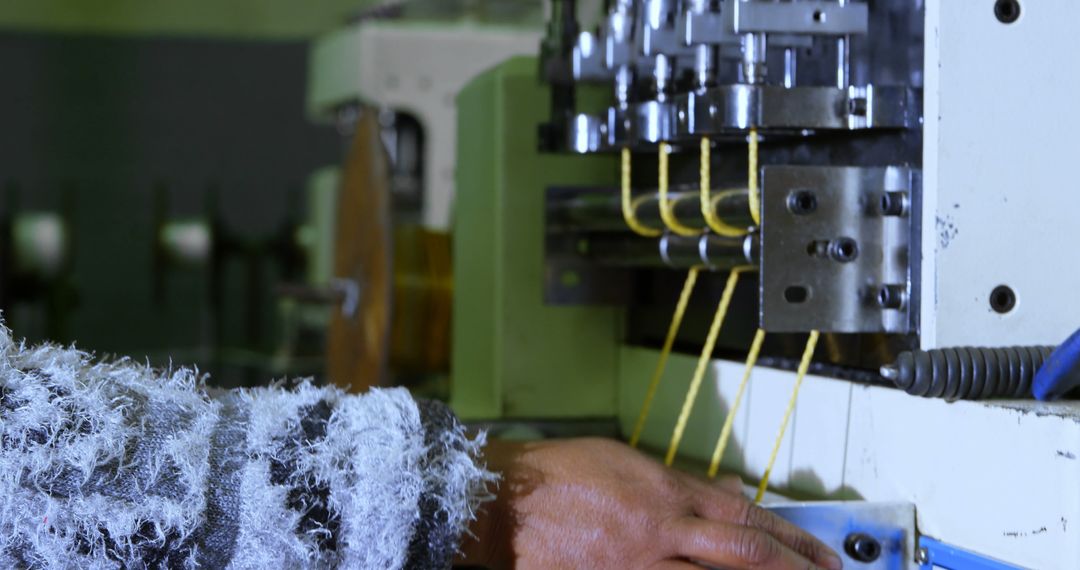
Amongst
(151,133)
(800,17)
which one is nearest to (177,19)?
(151,133)

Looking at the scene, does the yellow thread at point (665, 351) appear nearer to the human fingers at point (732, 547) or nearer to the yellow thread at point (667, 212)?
the yellow thread at point (667, 212)

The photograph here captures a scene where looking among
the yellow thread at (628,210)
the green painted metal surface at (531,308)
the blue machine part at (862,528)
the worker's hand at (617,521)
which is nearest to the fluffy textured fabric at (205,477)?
the worker's hand at (617,521)

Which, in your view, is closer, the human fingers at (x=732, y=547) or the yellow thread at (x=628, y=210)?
the human fingers at (x=732, y=547)

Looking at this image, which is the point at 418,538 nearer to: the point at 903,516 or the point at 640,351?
the point at 903,516

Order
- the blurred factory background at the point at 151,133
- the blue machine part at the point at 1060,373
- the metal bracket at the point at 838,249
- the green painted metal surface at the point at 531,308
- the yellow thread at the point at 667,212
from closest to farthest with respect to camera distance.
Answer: the blue machine part at the point at 1060,373
the metal bracket at the point at 838,249
the yellow thread at the point at 667,212
the green painted metal surface at the point at 531,308
the blurred factory background at the point at 151,133

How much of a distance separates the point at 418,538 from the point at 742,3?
391mm

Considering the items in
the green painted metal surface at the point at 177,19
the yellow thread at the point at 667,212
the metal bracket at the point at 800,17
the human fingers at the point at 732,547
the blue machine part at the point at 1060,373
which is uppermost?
the green painted metal surface at the point at 177,19

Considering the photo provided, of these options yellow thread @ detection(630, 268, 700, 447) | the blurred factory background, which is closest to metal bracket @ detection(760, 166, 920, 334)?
yellow thread @ detection(630, 268, 700, 447)

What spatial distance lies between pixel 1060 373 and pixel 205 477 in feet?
1.56

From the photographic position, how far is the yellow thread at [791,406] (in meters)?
0.84

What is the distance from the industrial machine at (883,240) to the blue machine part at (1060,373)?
0.01 metres

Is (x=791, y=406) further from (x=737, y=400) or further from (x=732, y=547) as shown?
(x=732, y=547)

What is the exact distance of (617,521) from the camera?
75 centimetres

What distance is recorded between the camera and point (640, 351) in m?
1.20
